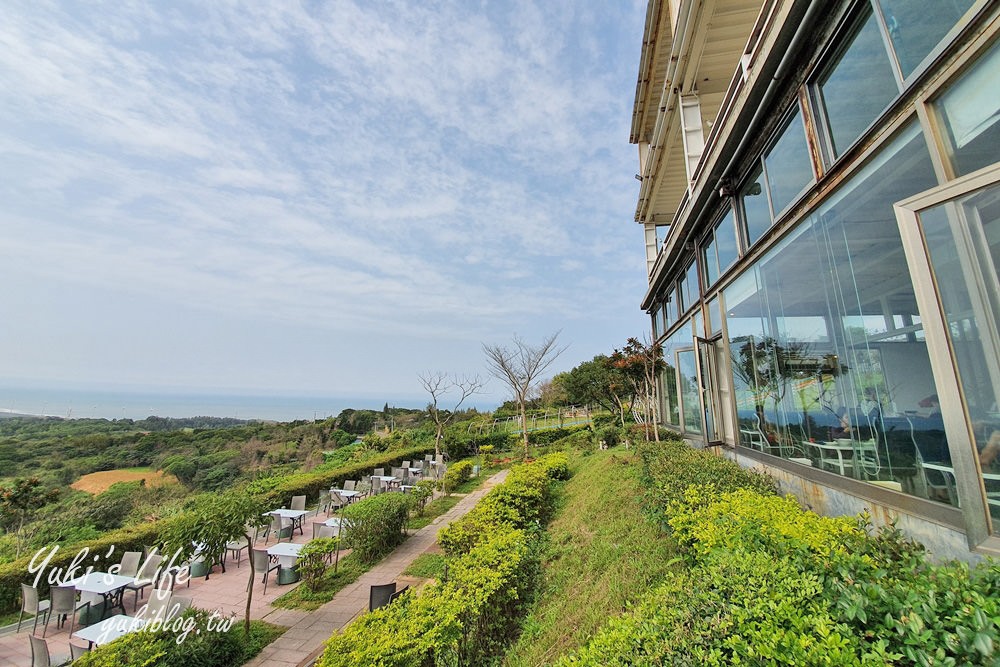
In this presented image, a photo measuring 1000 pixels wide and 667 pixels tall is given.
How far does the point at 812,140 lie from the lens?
375 centimetres

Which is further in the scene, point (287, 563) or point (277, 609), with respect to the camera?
point (287, 563)

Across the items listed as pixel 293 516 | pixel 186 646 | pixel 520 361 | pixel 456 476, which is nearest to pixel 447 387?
pixel 520 361

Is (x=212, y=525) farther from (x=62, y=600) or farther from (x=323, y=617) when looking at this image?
(x=62, y=600)

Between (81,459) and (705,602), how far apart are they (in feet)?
107

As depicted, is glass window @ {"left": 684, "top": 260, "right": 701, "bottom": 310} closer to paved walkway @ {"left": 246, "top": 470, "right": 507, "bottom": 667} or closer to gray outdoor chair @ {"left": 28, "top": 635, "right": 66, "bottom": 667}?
paved walkway @ {"left": 246, "top": 470, "right": 507, "bottom": 667}

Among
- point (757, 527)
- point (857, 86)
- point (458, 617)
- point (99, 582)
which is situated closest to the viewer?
point (757, 527)

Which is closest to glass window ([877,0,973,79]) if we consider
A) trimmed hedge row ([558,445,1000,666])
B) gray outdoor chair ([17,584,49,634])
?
trimmed hedge row ([558,445,1000,666])

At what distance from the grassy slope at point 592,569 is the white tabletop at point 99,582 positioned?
5.85 m

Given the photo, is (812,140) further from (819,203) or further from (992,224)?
(992,224)

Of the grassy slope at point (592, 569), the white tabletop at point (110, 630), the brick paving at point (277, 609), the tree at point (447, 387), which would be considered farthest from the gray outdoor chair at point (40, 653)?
the tree at point (447, 387)

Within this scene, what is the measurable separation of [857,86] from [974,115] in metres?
1.34

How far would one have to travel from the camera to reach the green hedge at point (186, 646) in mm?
3350

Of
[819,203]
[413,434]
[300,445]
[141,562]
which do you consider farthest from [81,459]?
[819,203]

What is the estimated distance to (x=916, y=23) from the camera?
8.26 feet
